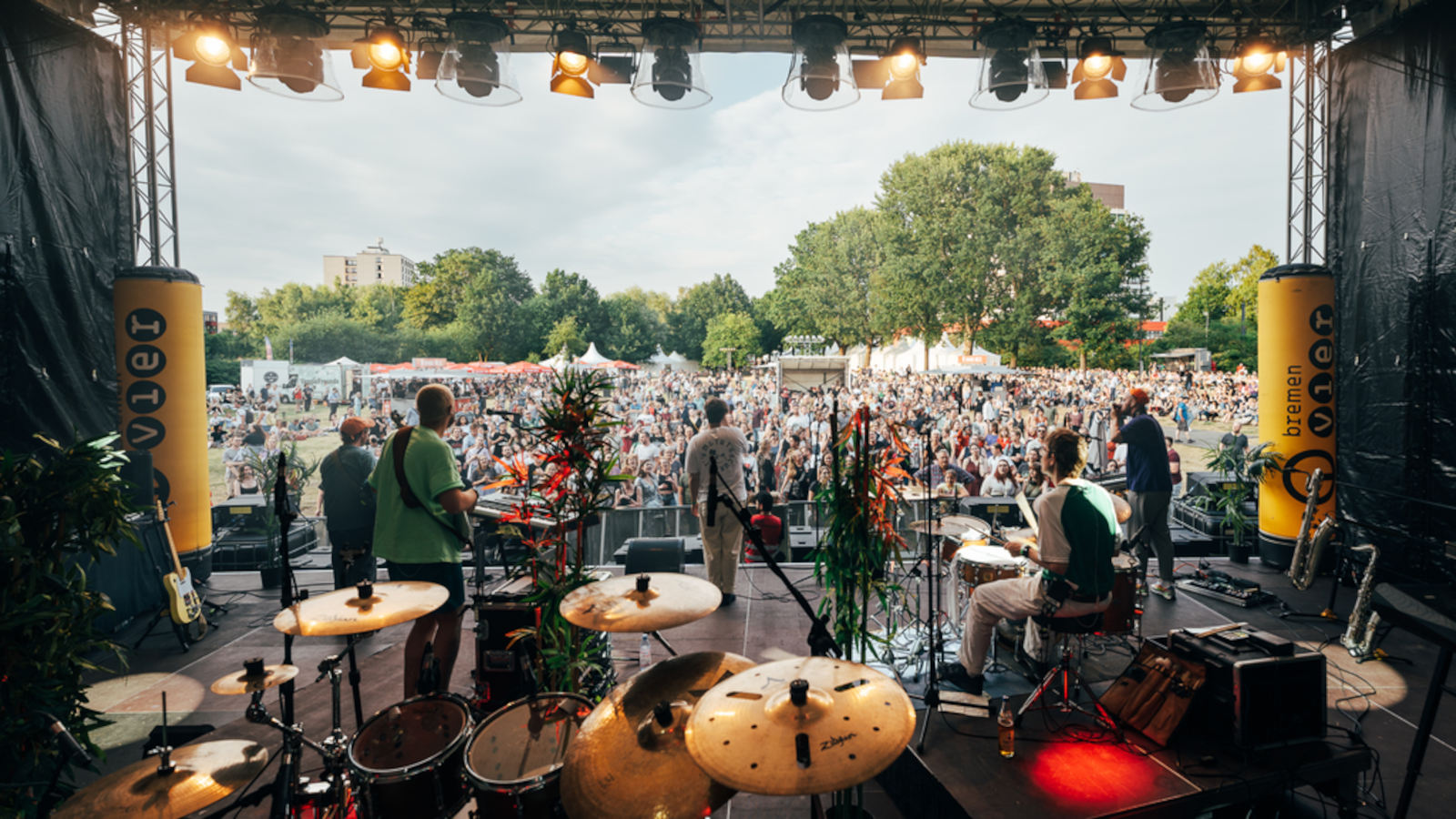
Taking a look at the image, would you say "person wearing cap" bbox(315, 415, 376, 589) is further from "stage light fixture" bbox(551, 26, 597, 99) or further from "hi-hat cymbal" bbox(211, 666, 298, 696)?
"stage light fixture" bbox(551, 26, 597, 99)

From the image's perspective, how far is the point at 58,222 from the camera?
4.69 metres

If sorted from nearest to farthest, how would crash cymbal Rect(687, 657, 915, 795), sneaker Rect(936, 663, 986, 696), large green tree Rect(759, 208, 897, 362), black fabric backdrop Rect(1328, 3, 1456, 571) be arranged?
crash cymbal Rect(687, 657, 915, 795) < sneaker Rect(936, 663, 986, 696) < black fabric backdrop Rect(1328, 3, 1456, 571) < large green tree Rect(759, 208, 897, 362)

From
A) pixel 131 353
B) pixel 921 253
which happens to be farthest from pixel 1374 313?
pixel 921 253

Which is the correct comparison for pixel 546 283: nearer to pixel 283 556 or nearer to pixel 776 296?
pixel 776 296

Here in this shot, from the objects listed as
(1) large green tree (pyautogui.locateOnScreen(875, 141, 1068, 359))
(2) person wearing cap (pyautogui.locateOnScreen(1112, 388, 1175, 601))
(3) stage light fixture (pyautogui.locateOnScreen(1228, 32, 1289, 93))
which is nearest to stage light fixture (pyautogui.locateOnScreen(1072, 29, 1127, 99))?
(3) stage light fixture (pyautogui.locateOnScreen(1228, 32, 1289, 93))

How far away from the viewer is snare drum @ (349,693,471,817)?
6.69ft

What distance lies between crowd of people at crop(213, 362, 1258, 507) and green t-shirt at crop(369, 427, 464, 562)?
35 cm

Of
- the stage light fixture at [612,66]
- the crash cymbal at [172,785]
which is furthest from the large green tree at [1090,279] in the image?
the crash cymbal at [172,785]

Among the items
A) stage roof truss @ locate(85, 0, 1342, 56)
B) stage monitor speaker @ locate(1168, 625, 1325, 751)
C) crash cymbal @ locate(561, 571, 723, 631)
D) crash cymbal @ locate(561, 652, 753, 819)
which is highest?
stage roof truss @ locate(85, 0, 1342, 56)

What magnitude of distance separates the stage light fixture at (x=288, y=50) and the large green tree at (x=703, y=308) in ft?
132

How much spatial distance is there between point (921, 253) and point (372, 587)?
2326 centimetres

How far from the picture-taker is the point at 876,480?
115 inches

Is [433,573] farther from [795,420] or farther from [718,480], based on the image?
[795,420]

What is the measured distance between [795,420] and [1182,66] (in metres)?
7.65
